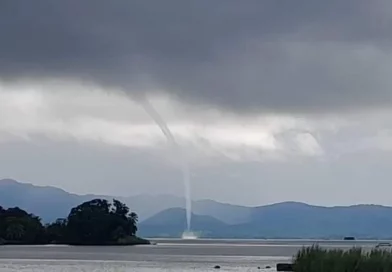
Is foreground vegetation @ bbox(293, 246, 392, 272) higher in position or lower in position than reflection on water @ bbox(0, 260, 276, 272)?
lower

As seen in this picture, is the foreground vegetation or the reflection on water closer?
the foreground vegetation

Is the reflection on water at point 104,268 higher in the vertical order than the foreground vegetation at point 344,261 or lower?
higher

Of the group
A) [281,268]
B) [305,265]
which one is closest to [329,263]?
[305,265]

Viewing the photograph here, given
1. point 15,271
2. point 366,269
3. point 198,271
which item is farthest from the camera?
point 198,271

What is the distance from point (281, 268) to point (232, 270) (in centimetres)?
1102

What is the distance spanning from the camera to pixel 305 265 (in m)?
44.9

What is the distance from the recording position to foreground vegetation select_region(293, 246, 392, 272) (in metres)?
43.0

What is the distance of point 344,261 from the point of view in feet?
142

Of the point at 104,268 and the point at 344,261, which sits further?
the point at 104,268

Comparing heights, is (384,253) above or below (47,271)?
below

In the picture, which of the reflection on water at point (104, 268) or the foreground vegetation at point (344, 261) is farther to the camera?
the reflection on water at point (104, 268)

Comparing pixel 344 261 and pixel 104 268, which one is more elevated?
pixel 104 268

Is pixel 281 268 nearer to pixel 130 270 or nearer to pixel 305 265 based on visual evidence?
pixel 130 270

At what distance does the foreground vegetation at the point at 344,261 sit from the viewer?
141ft
